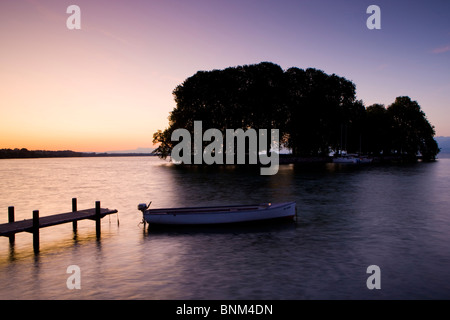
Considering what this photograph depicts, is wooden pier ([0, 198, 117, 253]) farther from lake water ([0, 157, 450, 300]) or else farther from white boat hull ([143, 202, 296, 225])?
white boat hull ([143, 202, 296, 225])

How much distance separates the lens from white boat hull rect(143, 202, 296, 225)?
2366 cm

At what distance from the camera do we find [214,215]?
23.6 metres

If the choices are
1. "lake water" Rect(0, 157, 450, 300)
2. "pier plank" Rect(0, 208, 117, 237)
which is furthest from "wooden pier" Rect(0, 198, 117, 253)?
"lake water" Rect(0, 157, 450, 300)

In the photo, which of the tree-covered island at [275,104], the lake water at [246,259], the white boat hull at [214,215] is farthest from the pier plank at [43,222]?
the tree-covered island at [275,104]

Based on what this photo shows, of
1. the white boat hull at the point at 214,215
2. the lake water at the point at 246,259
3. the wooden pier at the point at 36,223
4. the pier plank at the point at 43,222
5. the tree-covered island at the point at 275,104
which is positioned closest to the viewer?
the lake water at the point at 246,259

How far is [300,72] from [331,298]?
100501 mm

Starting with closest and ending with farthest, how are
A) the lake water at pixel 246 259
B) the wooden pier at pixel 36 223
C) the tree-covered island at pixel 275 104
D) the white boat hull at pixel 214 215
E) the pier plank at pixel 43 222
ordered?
the lake water at pixel 246 259 → the pier plank at pixel 43 222 → the wooden pier at pixel 36 223 → the white boat hull at pixel 214 215 → the tree-covered island at pixel 275 104

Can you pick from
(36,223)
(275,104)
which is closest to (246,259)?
(36,223)

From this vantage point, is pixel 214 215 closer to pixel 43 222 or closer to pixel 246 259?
pixel 246 259

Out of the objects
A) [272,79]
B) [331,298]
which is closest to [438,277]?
[331,298]

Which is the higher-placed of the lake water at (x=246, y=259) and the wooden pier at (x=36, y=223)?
the wooden pier at (x=36, y=223)

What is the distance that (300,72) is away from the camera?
10581 cm

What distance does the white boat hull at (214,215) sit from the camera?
2366 cm

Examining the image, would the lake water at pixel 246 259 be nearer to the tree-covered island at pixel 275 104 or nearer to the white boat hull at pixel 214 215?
the white boat hull at pixel 214 215
